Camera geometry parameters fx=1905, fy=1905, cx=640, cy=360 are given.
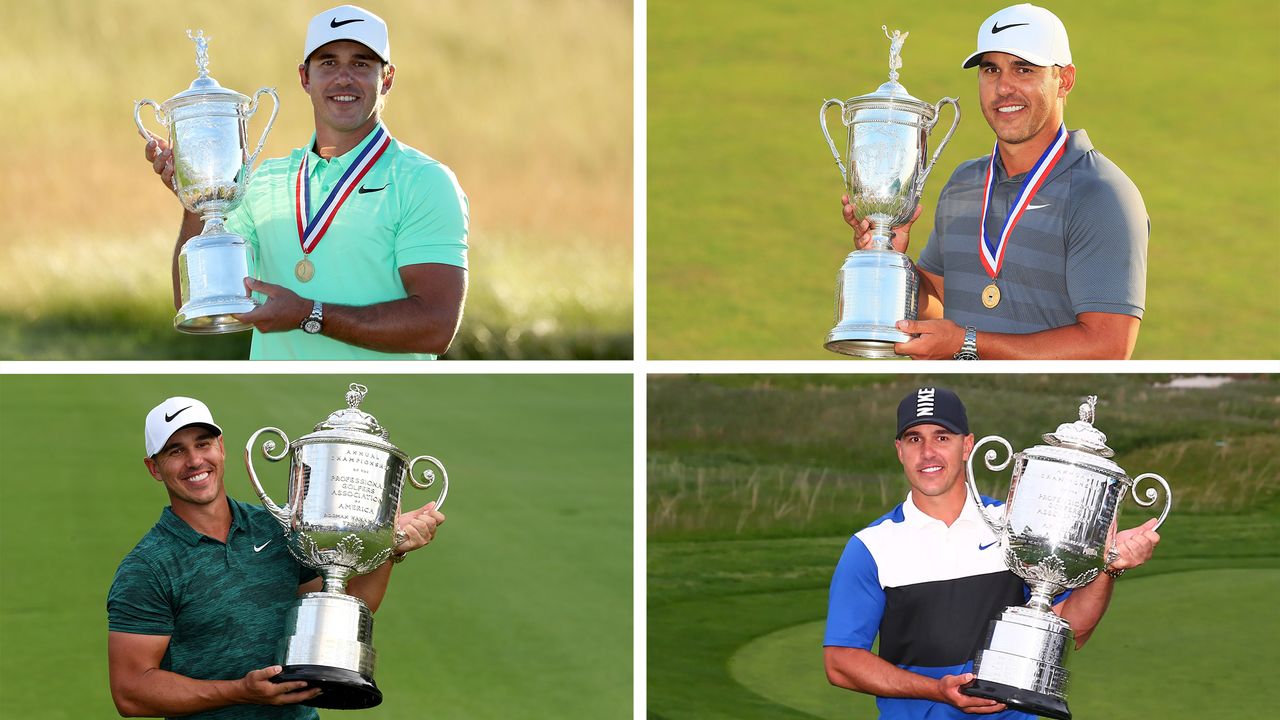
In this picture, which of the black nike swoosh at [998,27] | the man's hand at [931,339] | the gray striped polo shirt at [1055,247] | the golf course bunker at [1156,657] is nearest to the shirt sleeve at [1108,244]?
the gray striped polo shirt at [1055,247]

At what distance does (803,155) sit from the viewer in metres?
10.5

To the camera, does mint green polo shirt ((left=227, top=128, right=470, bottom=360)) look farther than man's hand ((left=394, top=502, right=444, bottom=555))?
Yes

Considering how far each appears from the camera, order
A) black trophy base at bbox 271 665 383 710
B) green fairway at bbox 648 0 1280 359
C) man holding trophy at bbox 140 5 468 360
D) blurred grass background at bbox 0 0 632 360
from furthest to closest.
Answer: green fairway at bbox 648 0 1280 359 → blurred grass background at bbox 0 0 632 360 → man holding trophy at bbox 140 5 468 360 → black trophy base at bbox 271 665 383 710

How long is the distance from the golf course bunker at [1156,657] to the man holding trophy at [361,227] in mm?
2230

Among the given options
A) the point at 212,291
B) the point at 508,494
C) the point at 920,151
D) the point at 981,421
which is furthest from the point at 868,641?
the point at 508,494

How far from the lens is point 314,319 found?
17.5 feet

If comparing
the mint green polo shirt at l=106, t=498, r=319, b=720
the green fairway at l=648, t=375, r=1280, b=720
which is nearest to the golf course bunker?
the green fairway at l=648, t=375, r=1280, b=720

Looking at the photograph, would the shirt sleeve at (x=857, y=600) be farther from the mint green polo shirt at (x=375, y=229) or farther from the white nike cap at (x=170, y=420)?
the white nike cap at (x=170, y=420)

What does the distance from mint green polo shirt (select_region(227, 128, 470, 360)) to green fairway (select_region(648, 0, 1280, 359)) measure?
12.5 ft

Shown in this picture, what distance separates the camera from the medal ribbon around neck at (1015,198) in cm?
525

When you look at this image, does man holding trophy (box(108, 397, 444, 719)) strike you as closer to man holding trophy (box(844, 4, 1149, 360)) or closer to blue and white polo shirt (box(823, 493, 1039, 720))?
blue and white polo shirt (box(823, 493, 1039, 720))

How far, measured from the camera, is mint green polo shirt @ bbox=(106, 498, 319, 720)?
16.0 feet

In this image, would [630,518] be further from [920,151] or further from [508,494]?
[920,151]

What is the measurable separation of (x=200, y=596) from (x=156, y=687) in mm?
253
